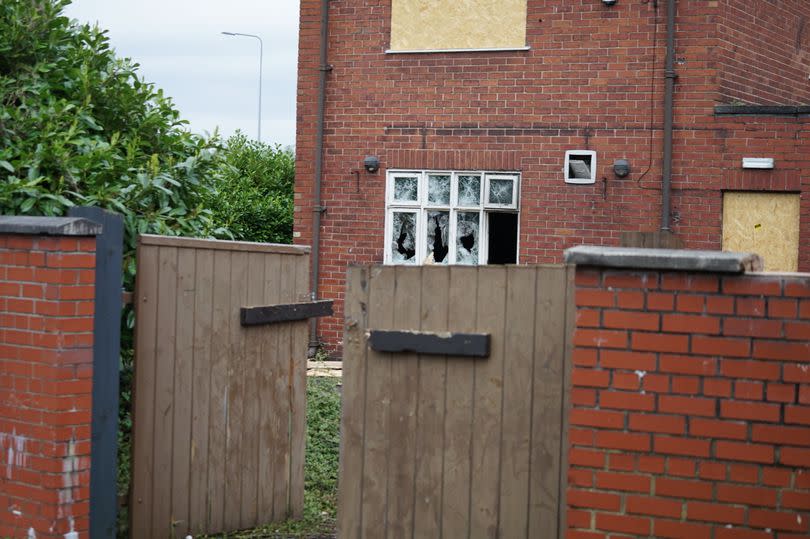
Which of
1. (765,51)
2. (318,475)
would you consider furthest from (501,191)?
(318,475)

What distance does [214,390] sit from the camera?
6.37m

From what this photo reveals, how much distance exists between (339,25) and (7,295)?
33.8ft

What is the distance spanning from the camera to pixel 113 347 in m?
5.43

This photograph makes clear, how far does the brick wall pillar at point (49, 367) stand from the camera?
17.1 feet

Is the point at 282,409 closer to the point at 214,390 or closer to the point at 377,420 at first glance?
the point at 214,390

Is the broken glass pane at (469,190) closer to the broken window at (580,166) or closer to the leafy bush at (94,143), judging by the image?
the broken window at (580,166)

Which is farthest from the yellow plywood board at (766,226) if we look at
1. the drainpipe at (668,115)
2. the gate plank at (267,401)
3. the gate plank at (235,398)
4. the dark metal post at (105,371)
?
the dark metal post at (105,371)

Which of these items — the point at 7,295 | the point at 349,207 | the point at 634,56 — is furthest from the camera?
the point at 349,207

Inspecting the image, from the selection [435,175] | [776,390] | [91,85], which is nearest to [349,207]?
[435,175]

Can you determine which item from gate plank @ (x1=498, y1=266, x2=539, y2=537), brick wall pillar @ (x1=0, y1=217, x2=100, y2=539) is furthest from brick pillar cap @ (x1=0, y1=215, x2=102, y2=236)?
gate plank @ (x1=498, y1=266, x2=539, y2=537)

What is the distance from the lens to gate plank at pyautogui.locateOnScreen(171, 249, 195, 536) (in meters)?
6.07

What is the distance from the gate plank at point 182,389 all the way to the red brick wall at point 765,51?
960cm

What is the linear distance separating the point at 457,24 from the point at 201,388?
9.37m

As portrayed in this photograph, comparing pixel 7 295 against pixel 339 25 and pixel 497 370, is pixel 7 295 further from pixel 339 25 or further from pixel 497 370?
pixel 339 25
